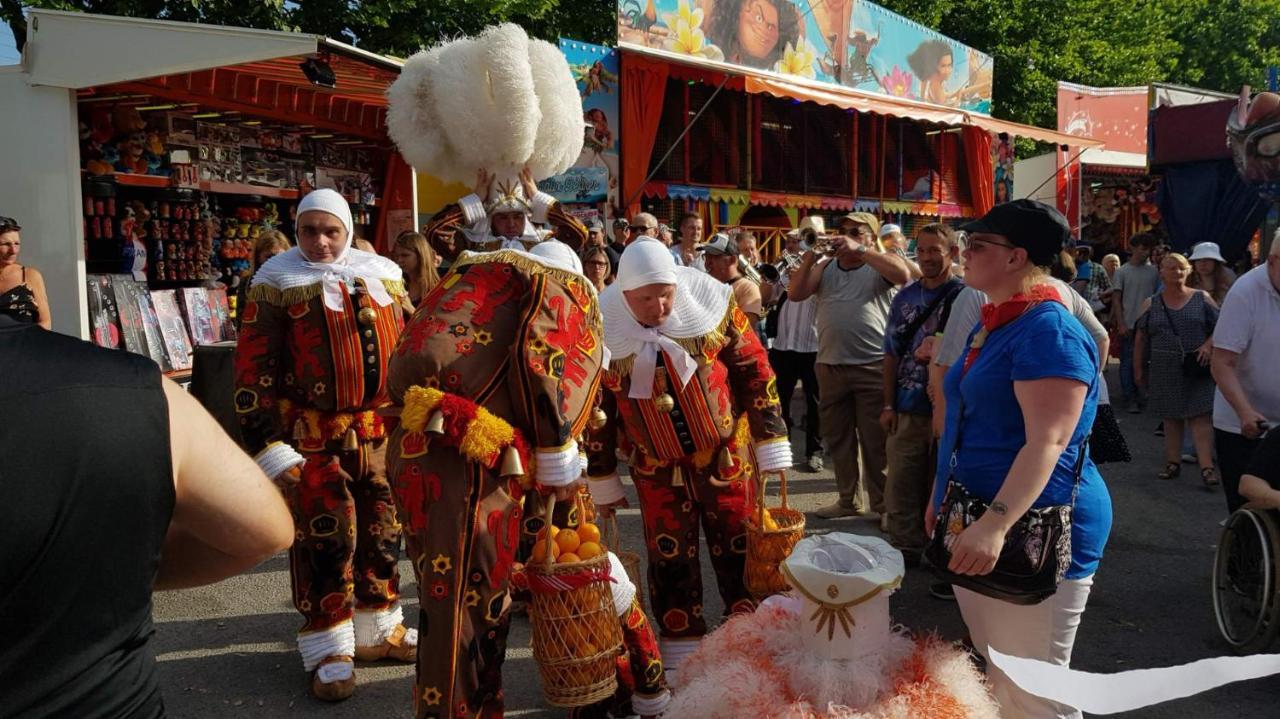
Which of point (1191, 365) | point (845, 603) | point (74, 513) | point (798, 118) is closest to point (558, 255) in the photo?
point (845, 603)

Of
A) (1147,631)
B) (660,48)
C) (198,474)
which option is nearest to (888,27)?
(660,48)

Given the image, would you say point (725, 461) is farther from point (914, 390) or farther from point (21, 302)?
point (21, 302)

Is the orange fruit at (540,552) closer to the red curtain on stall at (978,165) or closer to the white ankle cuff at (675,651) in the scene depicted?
the white ankle cuff at (675,651)

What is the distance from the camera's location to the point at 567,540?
292cm

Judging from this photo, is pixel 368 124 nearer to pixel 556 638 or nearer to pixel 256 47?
pixel 256 47

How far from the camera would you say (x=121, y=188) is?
681 cm

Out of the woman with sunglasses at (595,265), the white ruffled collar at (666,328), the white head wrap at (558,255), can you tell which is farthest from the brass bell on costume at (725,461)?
the woman with sunglasses at (595,265)

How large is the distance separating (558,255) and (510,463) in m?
0.70

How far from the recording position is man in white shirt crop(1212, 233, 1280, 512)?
4.36 metres

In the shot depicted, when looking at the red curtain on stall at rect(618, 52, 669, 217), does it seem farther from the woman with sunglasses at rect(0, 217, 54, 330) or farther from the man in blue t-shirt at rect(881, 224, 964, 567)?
the woman with sunglasses at rect(0, 217, 54, 330)

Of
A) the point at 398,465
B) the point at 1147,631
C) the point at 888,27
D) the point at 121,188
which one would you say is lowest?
the point at 1147,631

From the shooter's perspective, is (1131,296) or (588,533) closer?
(588,533)

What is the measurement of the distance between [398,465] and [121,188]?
5.45 m

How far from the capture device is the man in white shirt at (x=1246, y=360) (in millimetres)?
4359
